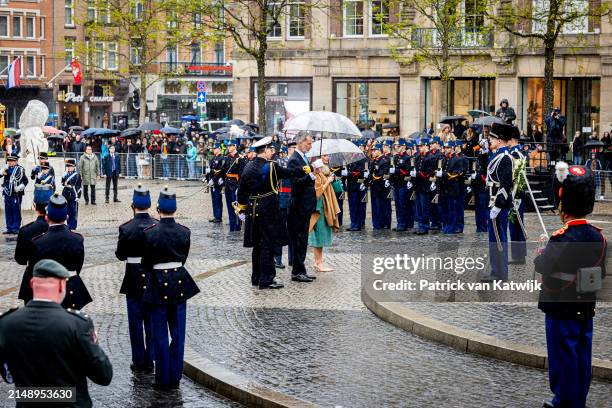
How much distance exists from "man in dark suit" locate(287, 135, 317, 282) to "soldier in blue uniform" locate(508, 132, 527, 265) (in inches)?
115

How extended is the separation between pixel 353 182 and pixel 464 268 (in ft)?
35.7

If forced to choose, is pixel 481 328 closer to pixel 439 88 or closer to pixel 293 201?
pixel 293 201

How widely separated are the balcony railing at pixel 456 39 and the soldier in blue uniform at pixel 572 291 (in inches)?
1337

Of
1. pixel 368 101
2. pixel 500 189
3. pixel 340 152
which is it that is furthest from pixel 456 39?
pixel 500 189

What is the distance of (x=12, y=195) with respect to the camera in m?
25.9

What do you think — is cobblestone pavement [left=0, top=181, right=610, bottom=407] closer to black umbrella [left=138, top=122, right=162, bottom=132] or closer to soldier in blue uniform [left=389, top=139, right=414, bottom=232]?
soldier in blue uniform [left=389, top=139, right=414, bottom=232]

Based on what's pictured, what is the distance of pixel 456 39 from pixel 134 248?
111 feet

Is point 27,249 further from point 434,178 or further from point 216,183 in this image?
point 216,183

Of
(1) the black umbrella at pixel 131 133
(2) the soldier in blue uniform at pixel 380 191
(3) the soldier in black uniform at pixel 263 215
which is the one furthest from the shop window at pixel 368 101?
(3) the soldier in black uniform at pixel 263 215

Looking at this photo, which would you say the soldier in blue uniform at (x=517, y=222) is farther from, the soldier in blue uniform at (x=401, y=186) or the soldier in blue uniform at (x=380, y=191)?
the soldier in blue uniform at (x=380, y=191)

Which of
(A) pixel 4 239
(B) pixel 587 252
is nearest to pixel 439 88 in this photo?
(A) pixel 4 239

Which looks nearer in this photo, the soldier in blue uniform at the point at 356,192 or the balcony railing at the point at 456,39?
the soldier in blue uniform at the point at 356,192

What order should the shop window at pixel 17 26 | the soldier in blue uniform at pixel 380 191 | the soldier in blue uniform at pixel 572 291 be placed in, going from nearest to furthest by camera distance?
1. the soldier in blue uniform at pixel 572 291
2. the soldier in blue uniform at pixel 380 191
3. the shop window at pixel 17 26

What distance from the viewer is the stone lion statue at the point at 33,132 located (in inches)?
1300
